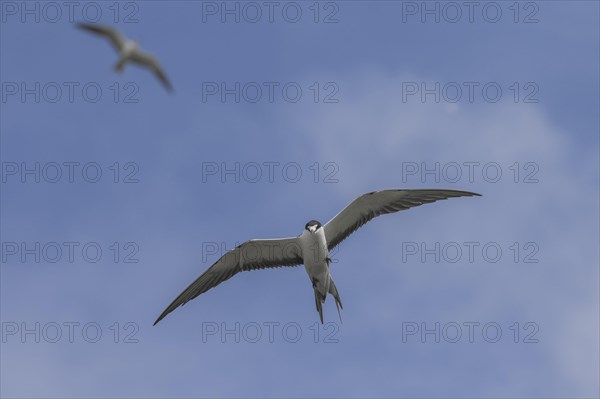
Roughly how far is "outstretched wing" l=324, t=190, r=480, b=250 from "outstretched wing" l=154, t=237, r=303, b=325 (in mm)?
1339

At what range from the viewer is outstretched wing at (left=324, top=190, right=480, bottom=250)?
29.5m

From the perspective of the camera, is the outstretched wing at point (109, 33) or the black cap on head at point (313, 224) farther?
the black cap on head at point (313, 224)

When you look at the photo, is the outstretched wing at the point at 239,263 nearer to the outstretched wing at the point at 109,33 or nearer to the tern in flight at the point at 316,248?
the tern in flight at the point at 316,248

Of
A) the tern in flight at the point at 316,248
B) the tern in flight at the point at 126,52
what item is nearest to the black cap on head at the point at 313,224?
the tern in flight at the point at 316,248

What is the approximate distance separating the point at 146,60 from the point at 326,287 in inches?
485

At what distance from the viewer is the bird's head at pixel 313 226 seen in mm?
29188

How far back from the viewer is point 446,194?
29766 millimetres

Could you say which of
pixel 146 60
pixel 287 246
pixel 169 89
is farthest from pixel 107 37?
pixel 287 246

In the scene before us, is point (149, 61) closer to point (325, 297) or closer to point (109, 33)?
point (109, 33)

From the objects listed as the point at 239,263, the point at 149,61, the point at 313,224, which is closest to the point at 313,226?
the point at 313,224

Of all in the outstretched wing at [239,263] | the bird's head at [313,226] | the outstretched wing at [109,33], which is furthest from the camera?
the outstretched wing at [239,263]

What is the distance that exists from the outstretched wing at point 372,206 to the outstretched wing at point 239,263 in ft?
4.39

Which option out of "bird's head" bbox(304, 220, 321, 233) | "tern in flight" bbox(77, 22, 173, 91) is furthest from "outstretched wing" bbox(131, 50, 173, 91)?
"bird's head" bbox(304, 220, 321, 233)

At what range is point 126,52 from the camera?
19125 mm
